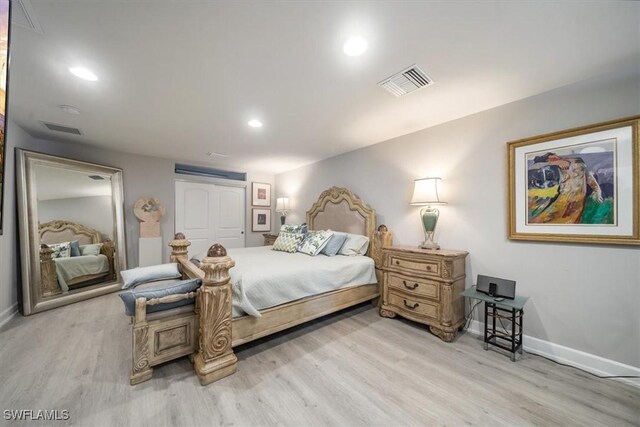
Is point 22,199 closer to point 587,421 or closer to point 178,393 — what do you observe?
point 178,393

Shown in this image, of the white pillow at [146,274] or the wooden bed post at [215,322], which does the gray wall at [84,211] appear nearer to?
the white pillow at [146,274]

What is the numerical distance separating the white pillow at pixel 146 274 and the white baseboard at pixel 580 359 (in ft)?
11.6

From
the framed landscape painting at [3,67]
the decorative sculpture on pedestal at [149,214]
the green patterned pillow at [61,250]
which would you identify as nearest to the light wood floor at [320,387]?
the green patterned pillow at [61,250]

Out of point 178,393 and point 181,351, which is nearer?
point 178,393

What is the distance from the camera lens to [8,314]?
2.64m

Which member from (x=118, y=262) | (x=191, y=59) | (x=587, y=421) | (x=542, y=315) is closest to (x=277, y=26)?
(x=191, y=59)

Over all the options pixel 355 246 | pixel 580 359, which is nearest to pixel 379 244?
pixel 355 246

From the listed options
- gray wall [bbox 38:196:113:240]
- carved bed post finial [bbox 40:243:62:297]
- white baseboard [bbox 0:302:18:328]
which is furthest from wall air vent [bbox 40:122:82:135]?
white baseboard [bbox 0:302:18:328]

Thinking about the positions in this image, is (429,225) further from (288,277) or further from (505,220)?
(288,277)

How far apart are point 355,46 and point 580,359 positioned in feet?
9.86

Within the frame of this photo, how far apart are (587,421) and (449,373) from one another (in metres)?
0.72

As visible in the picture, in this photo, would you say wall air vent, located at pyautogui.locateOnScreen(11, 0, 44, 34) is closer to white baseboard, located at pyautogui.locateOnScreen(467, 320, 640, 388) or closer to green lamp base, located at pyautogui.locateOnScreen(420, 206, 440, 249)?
green lamp base, located at pyautogui.locateOnScreen(420, 206, 440, 249)

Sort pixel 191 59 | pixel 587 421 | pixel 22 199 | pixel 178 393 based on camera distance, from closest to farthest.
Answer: pixel 587 421, pixel 178 393, pixel 191 59, pixel 22 199

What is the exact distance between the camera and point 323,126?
9.45 ft
